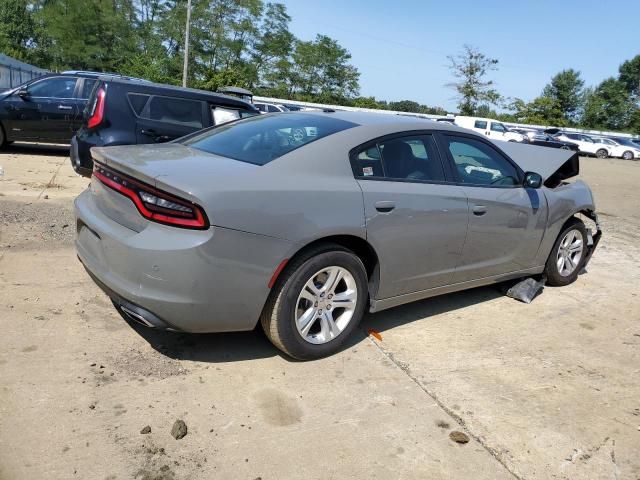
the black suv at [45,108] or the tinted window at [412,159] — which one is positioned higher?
the tinted window at [412,159]

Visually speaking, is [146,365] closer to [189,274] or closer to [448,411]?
[189,274]

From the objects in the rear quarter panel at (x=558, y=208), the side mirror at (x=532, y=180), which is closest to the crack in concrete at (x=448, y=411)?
the side mirror at (x=532, y=180)

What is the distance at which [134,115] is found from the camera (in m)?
7.14

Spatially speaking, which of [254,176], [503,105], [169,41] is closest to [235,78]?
[169,41]

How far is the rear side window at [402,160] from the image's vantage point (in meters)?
3.50

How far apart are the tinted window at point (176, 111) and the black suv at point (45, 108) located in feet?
12.4

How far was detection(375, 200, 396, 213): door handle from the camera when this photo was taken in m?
3.40

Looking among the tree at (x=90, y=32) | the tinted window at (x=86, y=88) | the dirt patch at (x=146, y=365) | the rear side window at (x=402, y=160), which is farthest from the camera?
the tree at (x=90, y=32)

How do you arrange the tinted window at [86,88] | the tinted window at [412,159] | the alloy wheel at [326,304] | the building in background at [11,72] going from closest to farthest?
the alloy wheel at [326,304] < the tinted window at [412,159] < the tinted window at [86,88] < the building in background at [11,72]

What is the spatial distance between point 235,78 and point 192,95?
126 ft

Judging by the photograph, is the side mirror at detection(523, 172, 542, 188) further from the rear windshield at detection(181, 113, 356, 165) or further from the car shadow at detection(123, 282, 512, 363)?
the rear windshield at detection(181, 113, 356, 165)

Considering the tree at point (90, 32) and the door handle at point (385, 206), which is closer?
the door handle at point (385, 206)

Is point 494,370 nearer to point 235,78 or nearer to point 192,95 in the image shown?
point 192,95

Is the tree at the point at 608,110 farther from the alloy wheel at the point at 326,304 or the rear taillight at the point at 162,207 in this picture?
the rear taillight at the point at 162,207
